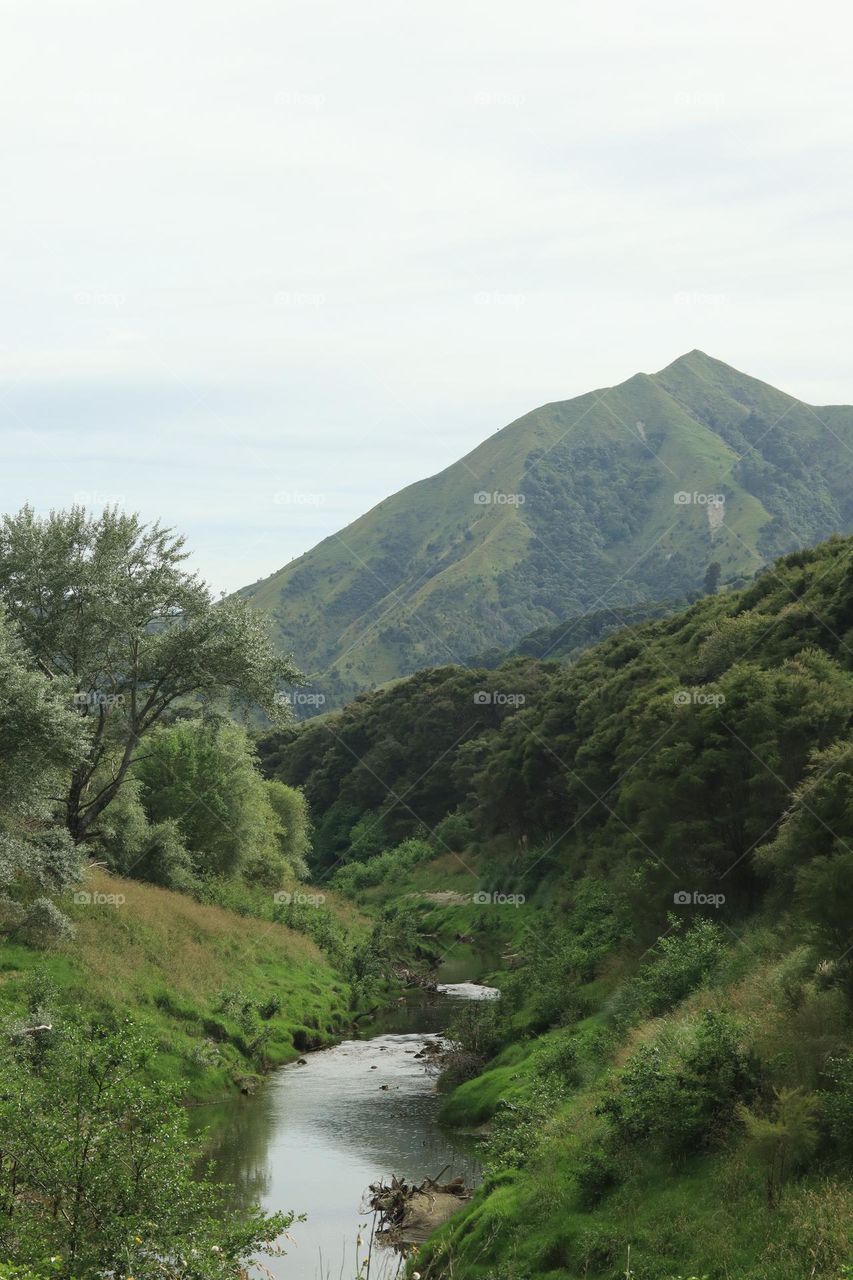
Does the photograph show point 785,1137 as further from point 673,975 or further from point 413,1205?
point 673,975

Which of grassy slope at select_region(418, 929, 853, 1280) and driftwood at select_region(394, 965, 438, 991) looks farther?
driftwood at select_region(394, 965, 438, 991)

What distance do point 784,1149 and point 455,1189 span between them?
11.6m

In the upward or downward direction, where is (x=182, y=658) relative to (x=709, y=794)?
upward

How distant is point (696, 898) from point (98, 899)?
22971 mm

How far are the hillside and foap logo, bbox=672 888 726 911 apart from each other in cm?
8

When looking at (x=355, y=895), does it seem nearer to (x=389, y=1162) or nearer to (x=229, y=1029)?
(x=229, y=1029)

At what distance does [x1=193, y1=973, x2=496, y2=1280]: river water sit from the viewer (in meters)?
28.7

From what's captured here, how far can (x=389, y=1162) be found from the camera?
34.2 metres

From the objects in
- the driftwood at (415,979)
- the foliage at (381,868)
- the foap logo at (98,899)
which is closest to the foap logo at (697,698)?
the driftwood at (415,979)

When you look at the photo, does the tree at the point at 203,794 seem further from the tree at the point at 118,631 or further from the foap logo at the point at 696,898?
the foap logo at the point at 696,898

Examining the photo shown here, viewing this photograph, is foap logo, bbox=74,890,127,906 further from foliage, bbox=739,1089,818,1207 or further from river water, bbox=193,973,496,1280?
foliage, bbox=739,1089,818,1207

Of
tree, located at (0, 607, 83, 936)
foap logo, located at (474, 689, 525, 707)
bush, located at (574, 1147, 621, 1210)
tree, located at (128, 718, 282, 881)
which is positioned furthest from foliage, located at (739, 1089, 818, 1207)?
foap logo, located at (474, 689, 525, 707)

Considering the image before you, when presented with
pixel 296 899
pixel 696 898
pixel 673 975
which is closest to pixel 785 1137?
pixel 673 975

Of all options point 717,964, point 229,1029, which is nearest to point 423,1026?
point 229,1029
